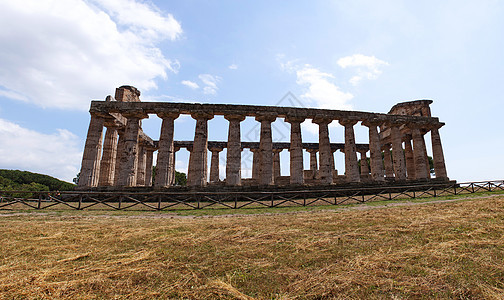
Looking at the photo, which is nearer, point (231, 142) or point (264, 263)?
point (264, 263)

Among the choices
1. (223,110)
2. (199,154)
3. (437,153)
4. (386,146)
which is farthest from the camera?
(386,146)

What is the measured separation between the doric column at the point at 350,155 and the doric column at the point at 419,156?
27.6ft

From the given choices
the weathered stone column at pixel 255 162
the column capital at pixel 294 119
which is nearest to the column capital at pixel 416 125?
the column capital at pixel 294 119

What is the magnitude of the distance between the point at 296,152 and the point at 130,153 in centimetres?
1704

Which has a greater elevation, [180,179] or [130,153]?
[130,153]

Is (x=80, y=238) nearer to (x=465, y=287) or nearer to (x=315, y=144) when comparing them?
(x=465, y=287)

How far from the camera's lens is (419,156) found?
2766 centimetres

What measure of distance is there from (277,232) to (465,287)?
4.35 meters

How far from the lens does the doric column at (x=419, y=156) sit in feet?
88.9

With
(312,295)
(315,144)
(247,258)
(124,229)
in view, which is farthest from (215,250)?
(315,144)

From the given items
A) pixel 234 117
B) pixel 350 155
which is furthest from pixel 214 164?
pixel 350 155

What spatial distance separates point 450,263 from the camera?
3992 mm

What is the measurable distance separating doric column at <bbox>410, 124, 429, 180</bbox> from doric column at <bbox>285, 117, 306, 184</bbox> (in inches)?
580

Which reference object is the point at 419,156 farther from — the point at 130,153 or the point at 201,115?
the point at 130,153
